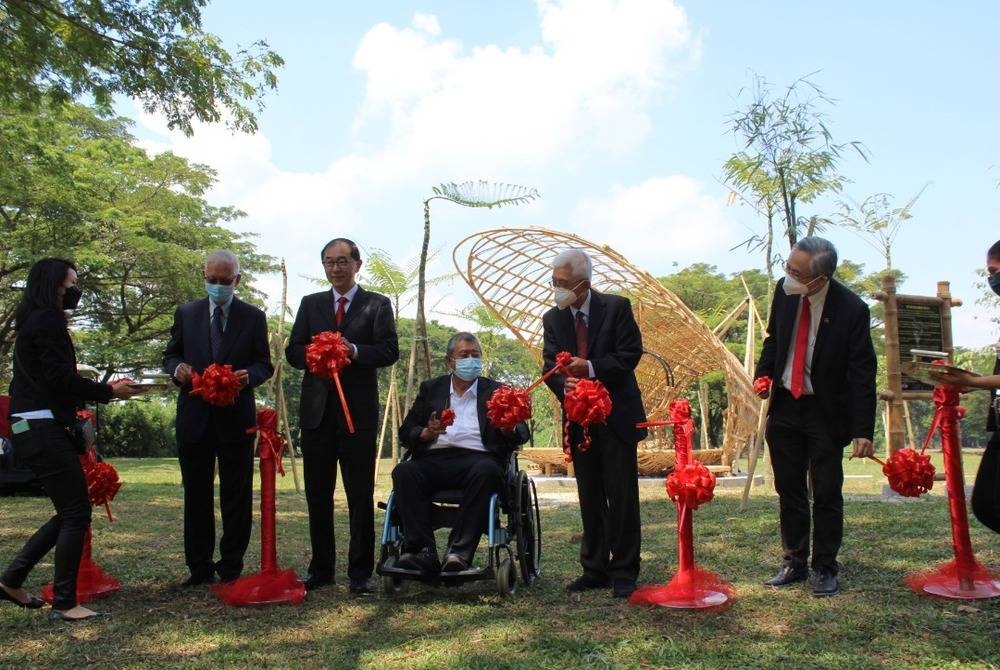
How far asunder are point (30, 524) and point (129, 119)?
19632 millimetres

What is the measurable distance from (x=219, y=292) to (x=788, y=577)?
127 inches

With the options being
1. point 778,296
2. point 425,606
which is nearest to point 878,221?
point 778,296

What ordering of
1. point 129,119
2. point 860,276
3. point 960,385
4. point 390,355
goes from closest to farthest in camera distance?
point 960,385, point 390,355, point 129,119, point 860,276

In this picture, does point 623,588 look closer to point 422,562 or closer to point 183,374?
point 422,562

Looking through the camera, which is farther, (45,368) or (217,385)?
(217,385)

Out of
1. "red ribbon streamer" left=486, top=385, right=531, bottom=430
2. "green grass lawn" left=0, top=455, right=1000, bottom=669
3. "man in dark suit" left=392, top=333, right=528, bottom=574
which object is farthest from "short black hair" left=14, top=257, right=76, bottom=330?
"red ribbon streamer" left=486, top=385, right=531, bottom=430

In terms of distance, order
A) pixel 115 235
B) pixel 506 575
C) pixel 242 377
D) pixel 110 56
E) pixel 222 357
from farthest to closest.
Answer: pixel 115 235 → pixel 110 56 → pixel 222 357 → pixel 242 377 → pixel 506 575

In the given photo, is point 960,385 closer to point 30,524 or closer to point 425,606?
point 425,606

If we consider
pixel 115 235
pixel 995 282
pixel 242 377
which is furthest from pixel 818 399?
pixel 115 235

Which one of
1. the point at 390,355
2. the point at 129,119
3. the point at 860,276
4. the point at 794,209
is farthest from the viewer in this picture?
the point at 860,276

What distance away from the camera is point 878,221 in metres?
15.4

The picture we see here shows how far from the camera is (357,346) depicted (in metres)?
4.48

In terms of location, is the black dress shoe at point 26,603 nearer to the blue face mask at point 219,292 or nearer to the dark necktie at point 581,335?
the blue face mask at point 219,292

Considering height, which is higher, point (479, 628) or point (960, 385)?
point (960, 385)
